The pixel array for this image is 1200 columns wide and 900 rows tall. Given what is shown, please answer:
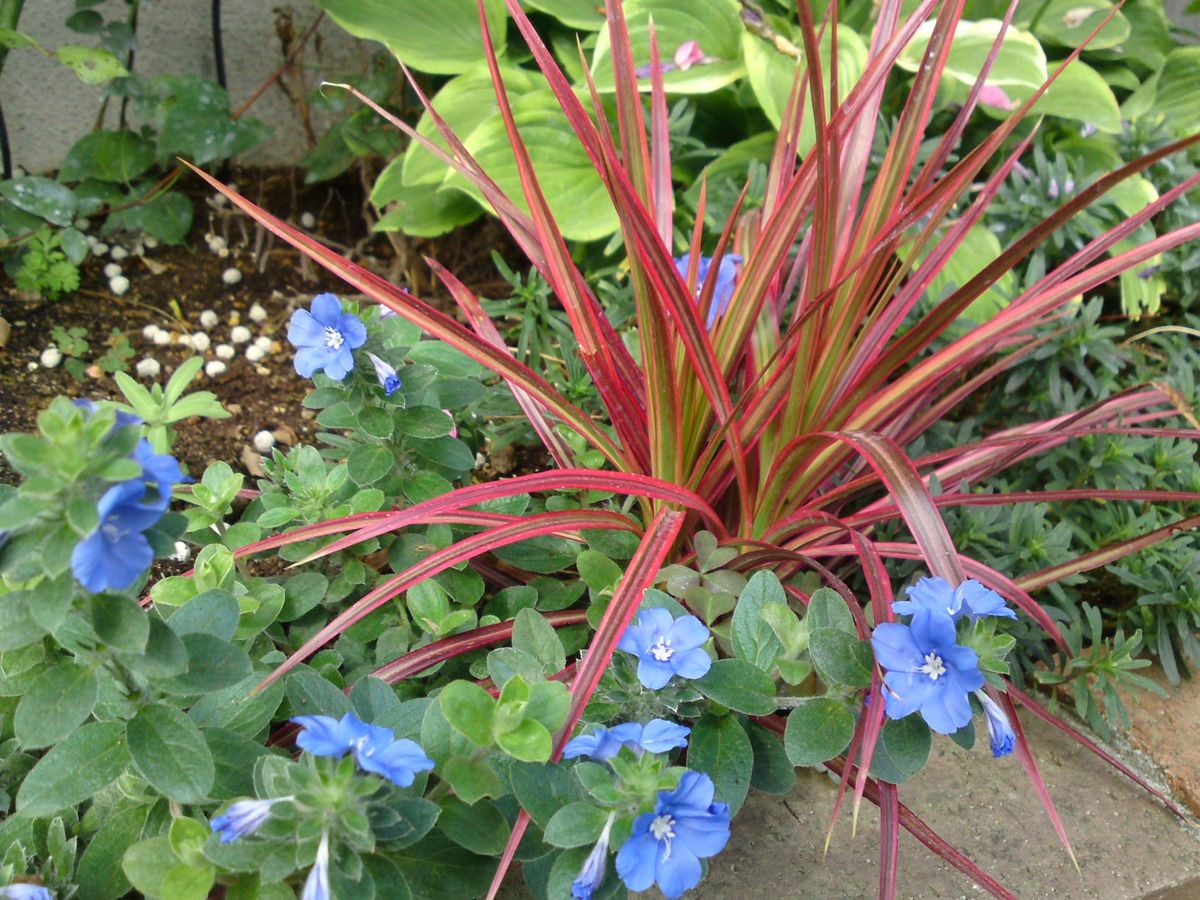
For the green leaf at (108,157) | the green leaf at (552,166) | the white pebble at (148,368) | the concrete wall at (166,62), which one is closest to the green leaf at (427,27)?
the green leaf at (552,166)

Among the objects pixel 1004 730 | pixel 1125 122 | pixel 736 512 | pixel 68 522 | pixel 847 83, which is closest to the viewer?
pixel 68 522

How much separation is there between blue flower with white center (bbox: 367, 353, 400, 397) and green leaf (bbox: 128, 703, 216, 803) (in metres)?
0.41

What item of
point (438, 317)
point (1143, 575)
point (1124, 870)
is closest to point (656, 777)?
point (438, 317)

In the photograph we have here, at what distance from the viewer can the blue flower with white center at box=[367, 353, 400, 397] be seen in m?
1.06

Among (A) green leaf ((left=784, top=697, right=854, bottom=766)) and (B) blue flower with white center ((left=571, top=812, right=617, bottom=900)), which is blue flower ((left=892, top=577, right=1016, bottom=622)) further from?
(B) blue flower with white center ((left=571, top=812, right=617, bottom=900))

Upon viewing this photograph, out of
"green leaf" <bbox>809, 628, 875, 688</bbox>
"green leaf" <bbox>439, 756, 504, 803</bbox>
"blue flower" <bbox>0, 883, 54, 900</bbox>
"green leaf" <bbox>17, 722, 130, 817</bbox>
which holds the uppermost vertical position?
"green leaf" <bbox>809, 628, 875, 688</bbox>

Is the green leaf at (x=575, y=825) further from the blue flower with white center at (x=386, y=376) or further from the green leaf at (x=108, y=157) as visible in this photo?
the green leaf at (x=108, y=157)

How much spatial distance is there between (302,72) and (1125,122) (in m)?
1.66

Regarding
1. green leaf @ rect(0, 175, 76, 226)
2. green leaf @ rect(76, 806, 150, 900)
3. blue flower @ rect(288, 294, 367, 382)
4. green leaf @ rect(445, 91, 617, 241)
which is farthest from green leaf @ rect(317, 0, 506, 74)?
green leaf @ rect(76, 806, 150, 900)

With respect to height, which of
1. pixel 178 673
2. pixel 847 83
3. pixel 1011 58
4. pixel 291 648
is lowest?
pixel 291 648

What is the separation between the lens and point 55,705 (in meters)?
0.72

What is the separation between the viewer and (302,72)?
80.7 inches

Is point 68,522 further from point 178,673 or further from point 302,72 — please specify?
point 302,72

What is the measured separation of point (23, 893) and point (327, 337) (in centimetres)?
57
